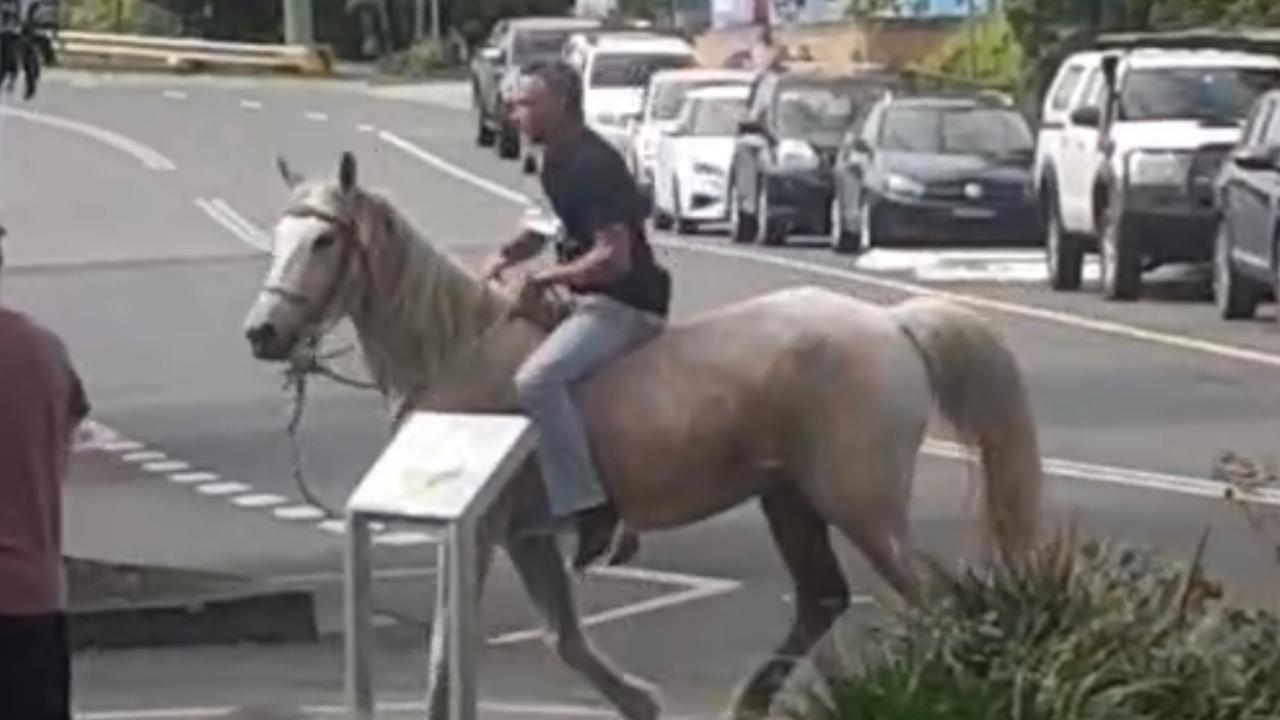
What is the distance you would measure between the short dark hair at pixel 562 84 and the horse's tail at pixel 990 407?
1219mm

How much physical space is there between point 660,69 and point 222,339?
2597 cm

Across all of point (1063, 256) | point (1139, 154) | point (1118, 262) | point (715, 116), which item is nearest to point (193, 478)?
point (1139, 154)

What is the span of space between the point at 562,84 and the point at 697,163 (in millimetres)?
36767

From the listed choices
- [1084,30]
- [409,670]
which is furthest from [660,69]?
[409,670]

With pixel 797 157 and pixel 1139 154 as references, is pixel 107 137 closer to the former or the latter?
pixel 797 157

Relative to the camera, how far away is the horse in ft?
41.2

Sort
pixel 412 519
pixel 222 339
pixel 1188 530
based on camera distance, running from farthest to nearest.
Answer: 1. pixel 222 339
2. pixel 1188 530
3. pixel 412 519

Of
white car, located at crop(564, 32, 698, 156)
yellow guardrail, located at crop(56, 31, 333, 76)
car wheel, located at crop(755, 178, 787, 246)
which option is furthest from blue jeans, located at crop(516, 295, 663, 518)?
yellow guardrail, located at crop(56, 31, 333, 76)

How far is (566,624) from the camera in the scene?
12.5 m

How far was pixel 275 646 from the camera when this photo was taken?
1652 cm

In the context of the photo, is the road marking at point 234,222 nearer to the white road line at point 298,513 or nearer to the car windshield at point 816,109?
the car windshield at point 816,109

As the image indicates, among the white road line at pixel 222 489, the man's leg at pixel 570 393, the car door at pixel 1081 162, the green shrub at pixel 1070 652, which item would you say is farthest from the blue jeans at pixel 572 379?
the car door at pixel 1081 162

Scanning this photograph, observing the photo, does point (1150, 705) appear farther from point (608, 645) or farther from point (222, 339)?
point (222, 339)

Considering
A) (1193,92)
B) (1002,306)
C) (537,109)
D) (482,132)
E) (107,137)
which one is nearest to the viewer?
(537,109)
